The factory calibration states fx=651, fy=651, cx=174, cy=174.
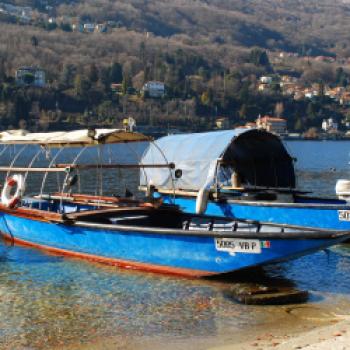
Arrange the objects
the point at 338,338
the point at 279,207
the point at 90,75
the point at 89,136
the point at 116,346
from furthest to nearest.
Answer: the point at 90,75
the point at 279,207
the point at 89,136
the point at 116,346
the point at 338,338

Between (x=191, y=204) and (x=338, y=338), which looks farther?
(x=191, y=204)

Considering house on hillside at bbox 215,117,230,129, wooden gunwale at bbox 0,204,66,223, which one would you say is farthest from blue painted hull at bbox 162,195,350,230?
house on hillside at bbox 215,117,230,129

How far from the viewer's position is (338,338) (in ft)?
34.8

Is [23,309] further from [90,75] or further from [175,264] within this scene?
[90,75]

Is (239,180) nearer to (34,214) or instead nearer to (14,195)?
(14,195)

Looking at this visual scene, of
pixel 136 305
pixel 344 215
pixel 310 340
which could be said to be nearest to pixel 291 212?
pixel 344 215

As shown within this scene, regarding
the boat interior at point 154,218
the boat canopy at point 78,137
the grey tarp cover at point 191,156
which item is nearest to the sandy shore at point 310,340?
the boat interior at point 154,218

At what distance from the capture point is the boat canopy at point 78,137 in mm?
18594

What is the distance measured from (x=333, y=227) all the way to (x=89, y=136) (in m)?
7.81

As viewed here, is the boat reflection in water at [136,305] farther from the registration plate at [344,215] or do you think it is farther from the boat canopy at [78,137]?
the boat canopy at [78,137]

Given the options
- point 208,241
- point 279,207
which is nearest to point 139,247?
point 208,241

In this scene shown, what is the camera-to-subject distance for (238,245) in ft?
48.8

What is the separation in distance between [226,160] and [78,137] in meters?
7.97

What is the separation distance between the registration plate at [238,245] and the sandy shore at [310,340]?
10.2ft
